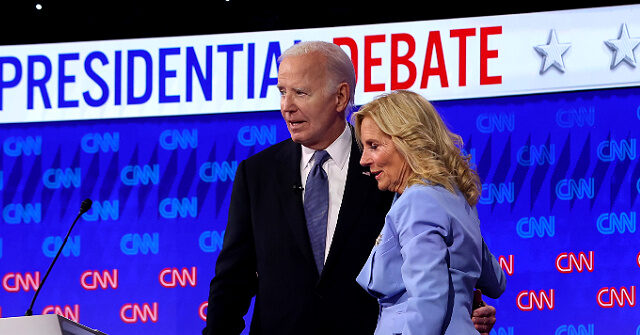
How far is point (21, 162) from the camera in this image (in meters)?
4.24

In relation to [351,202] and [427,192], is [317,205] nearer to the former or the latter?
[351,202]

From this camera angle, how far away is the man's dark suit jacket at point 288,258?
2.23m

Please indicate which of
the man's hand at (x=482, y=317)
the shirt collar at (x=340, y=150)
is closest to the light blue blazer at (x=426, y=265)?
the man's hand at (x=482, y=317)

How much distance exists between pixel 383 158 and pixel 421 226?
0.20 metres

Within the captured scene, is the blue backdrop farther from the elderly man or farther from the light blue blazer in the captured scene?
the light blue blazer

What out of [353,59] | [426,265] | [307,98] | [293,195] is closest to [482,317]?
[426,265]

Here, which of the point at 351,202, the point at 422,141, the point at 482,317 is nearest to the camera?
the point at 422,141

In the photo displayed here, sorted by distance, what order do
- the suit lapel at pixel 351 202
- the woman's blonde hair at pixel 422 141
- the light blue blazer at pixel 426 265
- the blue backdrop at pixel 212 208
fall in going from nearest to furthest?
1. the light blue blazer at pixel 426 265
2. the woman's blonde hair at pixel 422 141
3. the suit lapel at pixel 351 202
4. the blue backdrop at pixel 212 208

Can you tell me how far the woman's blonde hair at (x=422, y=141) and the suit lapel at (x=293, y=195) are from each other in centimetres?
41

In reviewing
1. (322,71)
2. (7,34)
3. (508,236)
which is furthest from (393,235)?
(7,34)

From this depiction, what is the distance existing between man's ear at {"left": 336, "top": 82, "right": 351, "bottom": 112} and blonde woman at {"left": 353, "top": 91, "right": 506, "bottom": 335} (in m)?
0.32

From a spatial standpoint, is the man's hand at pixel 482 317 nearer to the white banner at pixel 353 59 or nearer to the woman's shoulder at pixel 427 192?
the woman's shoulder at pixel 427 192

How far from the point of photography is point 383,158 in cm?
196

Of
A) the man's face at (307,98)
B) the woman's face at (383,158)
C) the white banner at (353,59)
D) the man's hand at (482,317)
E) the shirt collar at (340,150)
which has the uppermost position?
the white banner at (353,59)
